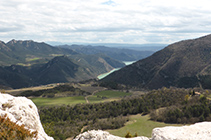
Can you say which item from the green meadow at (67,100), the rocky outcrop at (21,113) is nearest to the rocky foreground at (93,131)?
the rocky outcrop at (21,113)

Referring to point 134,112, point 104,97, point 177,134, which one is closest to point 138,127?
point 134,112

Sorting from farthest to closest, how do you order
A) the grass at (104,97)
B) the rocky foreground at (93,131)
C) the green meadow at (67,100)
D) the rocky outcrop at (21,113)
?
the grass at (104,97) < the green meadow at (67,100) < the rocky outcrop at (21,113) < the rocky foreground at (93,131)

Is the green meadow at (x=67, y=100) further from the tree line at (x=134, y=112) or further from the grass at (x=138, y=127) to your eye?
the grass at (x=138, y=127)

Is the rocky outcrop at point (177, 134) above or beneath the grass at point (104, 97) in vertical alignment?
above

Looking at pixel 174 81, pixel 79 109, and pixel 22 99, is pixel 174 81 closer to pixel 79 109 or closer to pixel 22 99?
pixel 79 109

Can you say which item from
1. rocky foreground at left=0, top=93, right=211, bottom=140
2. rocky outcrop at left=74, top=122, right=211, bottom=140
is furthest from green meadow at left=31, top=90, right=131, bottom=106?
rocky outcrop at left=74, top=122, right=211, bottom=140

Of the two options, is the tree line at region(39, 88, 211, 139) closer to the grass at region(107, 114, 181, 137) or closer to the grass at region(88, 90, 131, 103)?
the grass at region(107, 114, 181, 137)

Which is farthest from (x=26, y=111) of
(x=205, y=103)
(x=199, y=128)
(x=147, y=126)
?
(x=205, y=103)

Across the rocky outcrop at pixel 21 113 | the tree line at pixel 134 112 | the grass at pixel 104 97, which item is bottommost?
the grass at pixel 104 97

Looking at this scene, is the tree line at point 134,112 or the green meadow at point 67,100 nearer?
the tree line at point 134,112
